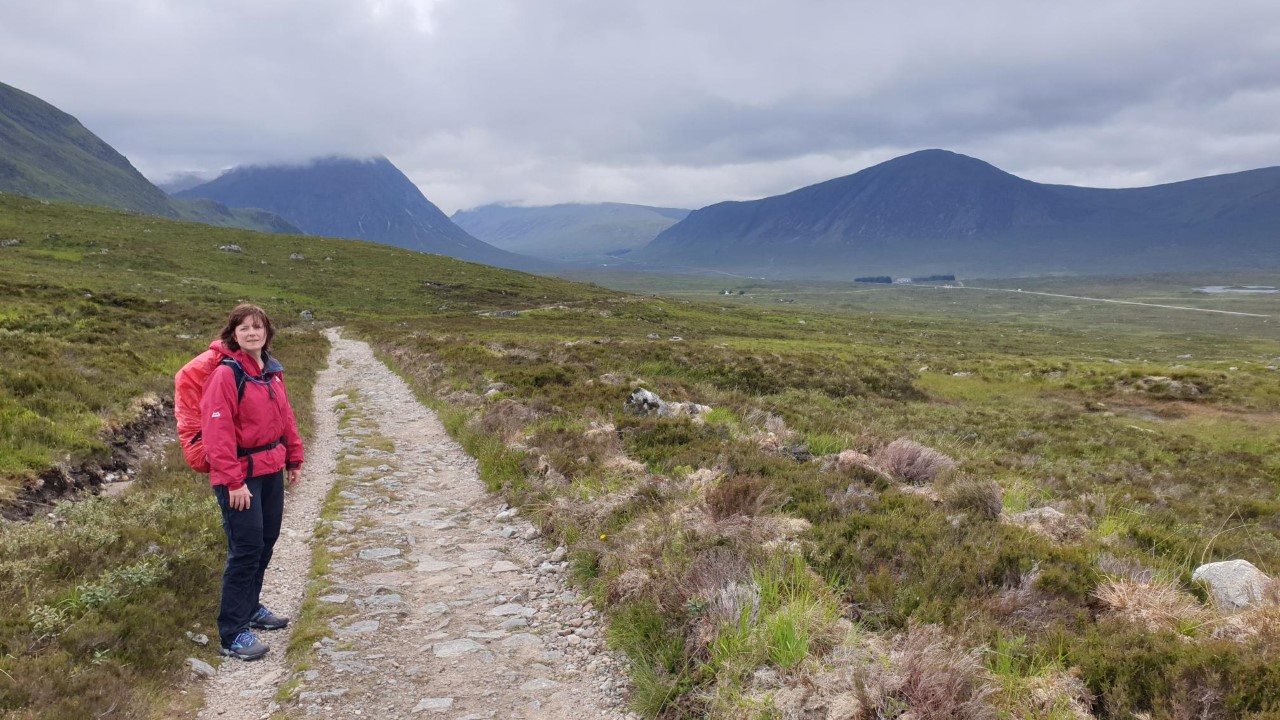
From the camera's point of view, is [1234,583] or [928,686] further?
[1234,583]

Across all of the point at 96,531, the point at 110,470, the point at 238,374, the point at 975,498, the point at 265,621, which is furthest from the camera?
the point at 110,470

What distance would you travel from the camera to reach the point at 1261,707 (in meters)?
3.90

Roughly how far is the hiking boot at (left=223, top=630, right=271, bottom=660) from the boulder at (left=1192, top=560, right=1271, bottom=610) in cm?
941

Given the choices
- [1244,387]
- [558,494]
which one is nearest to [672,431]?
[558,494]

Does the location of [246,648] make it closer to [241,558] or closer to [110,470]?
[241,558]

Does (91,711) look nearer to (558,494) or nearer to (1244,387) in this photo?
(558,494)

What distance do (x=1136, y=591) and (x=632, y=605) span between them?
4.85 metres

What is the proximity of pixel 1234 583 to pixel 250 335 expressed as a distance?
33.5ft

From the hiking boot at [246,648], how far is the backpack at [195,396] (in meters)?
1.73

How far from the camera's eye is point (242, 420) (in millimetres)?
5992

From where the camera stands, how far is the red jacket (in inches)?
223

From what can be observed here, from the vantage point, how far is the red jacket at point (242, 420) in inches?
223

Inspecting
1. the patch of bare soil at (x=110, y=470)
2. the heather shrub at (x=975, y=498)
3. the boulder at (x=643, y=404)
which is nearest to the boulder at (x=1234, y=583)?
the heather shrub at (x=975, y=498)

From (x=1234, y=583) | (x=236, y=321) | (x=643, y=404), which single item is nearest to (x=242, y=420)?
(x=236, y=321)
